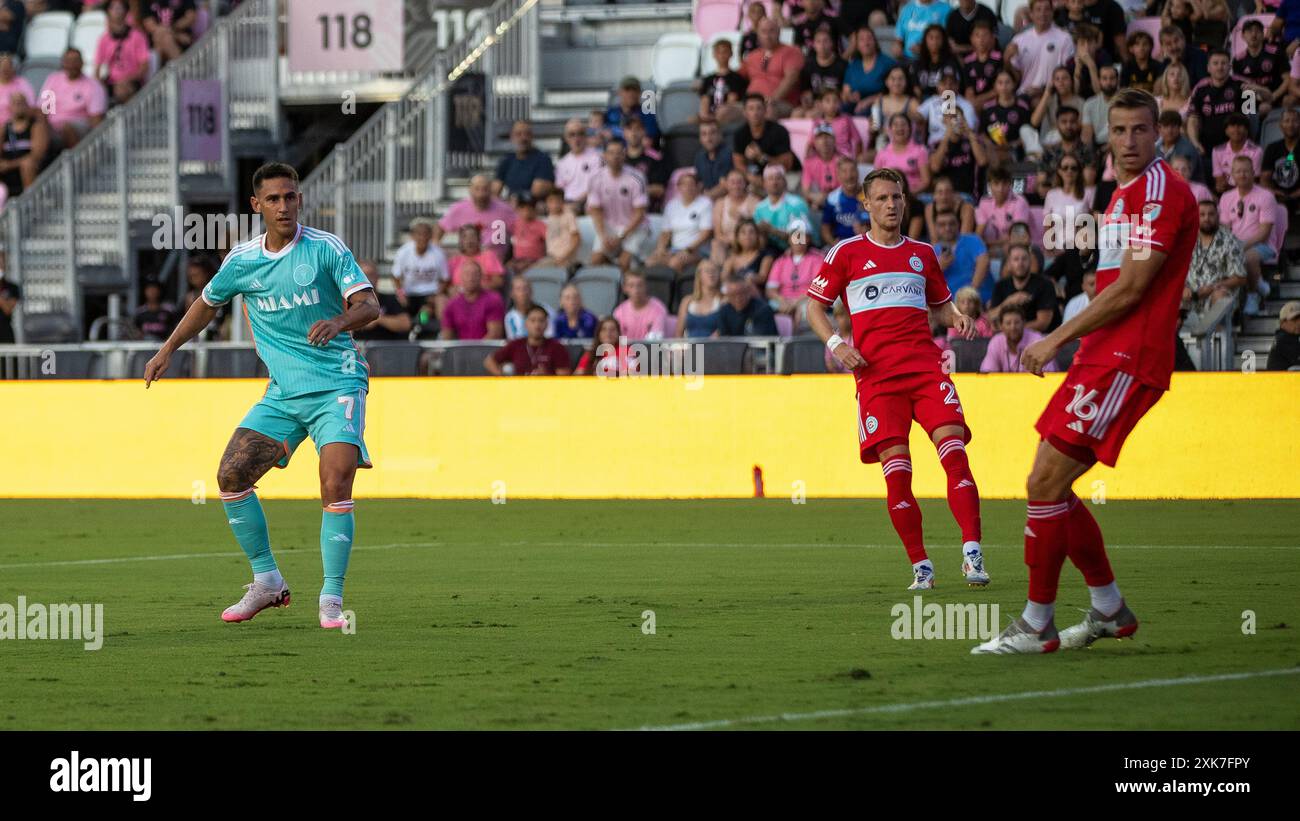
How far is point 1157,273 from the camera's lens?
7.79 metres

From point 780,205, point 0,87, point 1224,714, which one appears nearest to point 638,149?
point 780,205

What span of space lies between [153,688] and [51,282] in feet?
63.7

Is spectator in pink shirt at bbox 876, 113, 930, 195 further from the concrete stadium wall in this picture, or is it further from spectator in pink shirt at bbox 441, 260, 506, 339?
spectator in pink shirt at bbox 441, 260, 506, 339

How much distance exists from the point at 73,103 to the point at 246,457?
19.8m

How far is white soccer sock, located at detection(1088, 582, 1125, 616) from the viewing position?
8.37 m

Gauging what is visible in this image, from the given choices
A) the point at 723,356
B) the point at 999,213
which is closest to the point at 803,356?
the point at 723,356

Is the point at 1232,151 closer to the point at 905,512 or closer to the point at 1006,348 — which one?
the point at 1006,348

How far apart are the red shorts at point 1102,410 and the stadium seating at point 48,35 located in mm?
25444

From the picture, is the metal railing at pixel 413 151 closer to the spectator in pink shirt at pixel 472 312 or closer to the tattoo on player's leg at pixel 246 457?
the spectator in pink shirt at pixel 472 312

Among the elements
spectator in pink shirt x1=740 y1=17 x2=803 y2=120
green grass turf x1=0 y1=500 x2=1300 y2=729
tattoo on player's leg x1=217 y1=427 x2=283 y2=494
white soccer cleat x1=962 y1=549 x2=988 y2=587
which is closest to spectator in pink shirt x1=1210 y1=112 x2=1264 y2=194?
green grass turf x1=0 y1=500 x2=1300 y2=729

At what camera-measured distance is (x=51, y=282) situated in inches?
1030

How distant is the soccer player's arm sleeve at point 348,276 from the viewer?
9.86m

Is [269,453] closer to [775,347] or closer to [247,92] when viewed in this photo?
[775,347]
